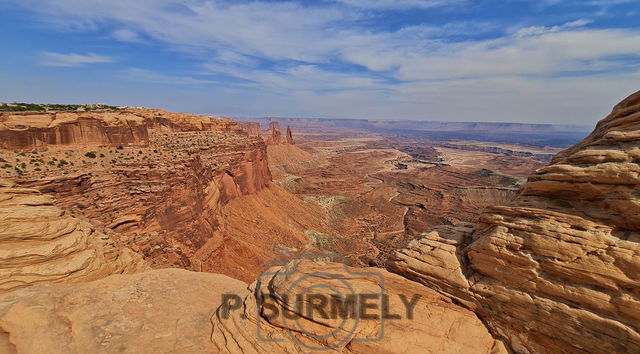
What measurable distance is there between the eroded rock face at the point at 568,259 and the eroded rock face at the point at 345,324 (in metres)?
0.95

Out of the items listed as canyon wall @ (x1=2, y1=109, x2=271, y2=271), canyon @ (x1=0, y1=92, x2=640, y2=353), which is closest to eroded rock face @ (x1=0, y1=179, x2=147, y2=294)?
canyon @ (x1=0, y1=92, x2=640, y2=353)

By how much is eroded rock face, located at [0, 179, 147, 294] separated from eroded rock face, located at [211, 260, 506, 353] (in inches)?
309

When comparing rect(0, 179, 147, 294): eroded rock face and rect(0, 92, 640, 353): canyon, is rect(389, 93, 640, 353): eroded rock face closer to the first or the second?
rect(0, 92, 640, 353): canyon

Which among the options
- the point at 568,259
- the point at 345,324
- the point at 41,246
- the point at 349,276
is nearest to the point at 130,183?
the point at 41,246

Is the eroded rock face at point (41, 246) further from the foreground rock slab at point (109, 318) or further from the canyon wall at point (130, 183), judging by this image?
the canyon wall at point (130, 183)

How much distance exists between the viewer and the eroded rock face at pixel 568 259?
8.66 metres

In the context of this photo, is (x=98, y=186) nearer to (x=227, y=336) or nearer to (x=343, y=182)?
(x=227, y=336)

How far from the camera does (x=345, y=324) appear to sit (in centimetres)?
1052

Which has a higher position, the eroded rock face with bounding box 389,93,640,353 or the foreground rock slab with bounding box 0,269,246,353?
the eroded rock face with bounding box 389,93,640,353

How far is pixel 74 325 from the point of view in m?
10.4

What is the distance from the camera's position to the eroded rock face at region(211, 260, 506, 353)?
10.1 meters

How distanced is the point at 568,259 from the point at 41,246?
21688mm

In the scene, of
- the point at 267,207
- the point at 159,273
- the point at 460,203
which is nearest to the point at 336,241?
the point at 267,207

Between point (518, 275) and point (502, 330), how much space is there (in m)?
2.19
